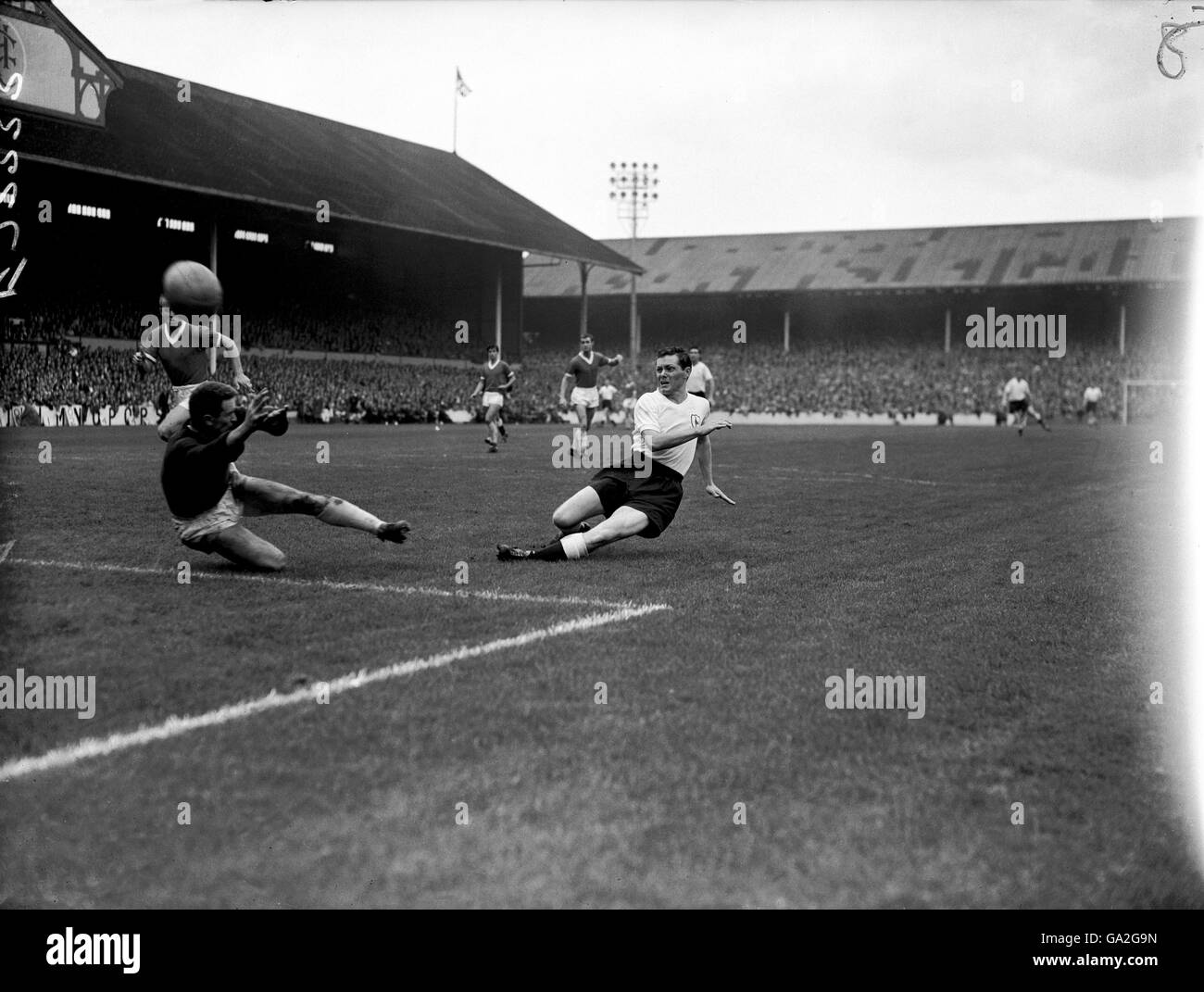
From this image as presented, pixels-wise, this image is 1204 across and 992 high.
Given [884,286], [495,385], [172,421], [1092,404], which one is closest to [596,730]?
[172,421]

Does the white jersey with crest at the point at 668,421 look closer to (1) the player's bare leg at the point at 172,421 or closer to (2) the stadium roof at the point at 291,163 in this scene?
(1) the player's bare leg at the point at 172,421

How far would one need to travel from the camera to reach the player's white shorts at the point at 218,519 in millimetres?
7543

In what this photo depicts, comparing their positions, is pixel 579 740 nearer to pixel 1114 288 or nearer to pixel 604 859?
pixel 604 859

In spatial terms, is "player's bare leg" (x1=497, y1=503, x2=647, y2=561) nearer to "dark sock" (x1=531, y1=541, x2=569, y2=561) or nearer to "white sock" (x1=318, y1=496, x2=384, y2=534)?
"dark sock" (x1=531, y1=541, x2=569, y2=561)

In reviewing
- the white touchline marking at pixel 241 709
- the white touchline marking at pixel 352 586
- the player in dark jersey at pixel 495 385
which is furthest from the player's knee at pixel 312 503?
the player in dark jersey at pixel 495 385

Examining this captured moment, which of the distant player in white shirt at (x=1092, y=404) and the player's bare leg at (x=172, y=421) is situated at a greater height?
the distant player in white shirt at (x=1092, y=404)

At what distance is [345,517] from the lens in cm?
774

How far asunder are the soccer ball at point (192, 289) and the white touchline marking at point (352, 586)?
1830mm

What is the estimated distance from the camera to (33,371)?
3102 centimetres

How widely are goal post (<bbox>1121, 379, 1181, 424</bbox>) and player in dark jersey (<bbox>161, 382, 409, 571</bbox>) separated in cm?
5219

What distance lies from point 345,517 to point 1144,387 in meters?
56.3
